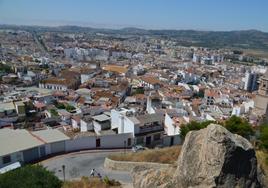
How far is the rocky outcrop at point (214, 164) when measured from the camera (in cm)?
853

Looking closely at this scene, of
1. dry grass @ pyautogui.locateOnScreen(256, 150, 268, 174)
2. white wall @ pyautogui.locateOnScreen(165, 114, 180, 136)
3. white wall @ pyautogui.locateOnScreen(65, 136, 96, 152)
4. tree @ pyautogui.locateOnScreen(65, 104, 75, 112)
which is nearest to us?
dry grass @ pyautogui.locateOnScreen(256, 150, 268, 174)

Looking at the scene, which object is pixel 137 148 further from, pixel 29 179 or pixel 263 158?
pixel 29 179

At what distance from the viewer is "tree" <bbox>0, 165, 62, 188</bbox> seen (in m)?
14.3

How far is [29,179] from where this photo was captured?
47.6 ft

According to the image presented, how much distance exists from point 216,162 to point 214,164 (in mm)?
74

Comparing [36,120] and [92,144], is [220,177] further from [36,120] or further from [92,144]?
[36,120]

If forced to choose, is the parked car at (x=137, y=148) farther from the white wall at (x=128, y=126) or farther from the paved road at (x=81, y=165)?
the paved road at (x=81, y=165)

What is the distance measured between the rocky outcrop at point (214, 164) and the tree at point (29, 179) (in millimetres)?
7037

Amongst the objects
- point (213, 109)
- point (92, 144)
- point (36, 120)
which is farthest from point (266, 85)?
point (36, 120)

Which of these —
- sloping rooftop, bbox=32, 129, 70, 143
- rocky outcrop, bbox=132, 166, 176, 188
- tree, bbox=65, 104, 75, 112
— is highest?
rocky outcrop, bbox=132, 166, 176, 188

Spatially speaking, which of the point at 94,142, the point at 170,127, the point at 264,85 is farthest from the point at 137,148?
the point at 264,85

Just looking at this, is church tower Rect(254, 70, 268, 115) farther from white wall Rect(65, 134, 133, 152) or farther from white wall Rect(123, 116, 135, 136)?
white wall Rect(65, 134, 133, 152)

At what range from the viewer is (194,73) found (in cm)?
9462

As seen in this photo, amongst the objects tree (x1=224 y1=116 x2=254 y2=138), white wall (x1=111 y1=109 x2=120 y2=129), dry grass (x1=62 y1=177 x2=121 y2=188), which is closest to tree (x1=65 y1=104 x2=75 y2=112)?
white wall (x1=111 y1=109 x2=120 y2=129)
